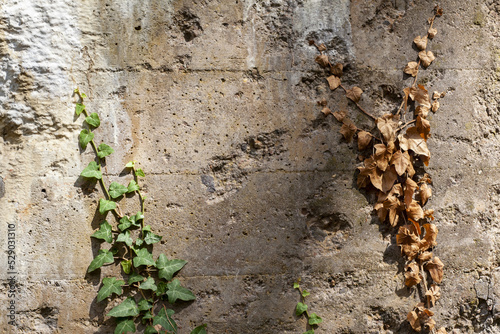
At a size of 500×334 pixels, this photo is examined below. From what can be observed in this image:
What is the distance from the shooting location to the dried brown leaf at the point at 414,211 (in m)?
2.25

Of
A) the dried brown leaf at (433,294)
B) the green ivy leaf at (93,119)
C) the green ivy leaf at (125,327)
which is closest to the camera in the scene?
the green ivy leaf at (125,327)

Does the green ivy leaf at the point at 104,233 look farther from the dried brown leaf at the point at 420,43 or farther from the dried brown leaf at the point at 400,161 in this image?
the dried brown leaf at the point at 420,43

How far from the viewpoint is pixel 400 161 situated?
7.38 feet

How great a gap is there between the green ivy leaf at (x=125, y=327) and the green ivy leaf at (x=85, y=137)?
0.99 metres

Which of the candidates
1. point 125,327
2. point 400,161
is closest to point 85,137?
point 125,327

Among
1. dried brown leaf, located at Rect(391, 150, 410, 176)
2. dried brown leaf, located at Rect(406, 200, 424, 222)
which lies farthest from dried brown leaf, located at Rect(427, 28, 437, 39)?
dried brown leaf, located at Rect(406, 200, 424, 222)

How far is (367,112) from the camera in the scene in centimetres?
231

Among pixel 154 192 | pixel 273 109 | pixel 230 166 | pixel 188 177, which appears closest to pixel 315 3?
→ pixel 273 109

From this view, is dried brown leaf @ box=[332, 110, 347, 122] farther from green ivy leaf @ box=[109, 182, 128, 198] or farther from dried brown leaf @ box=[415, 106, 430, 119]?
green ivy leaf @ box=[109, 182, 128, 198]

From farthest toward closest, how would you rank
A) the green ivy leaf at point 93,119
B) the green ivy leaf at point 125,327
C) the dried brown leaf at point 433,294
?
1. the dried brown leaf at point 433,294
2. the green ivy leaf at point 93,119
3. the green ivy leaf at point 125,327

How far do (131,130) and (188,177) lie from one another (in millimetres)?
420

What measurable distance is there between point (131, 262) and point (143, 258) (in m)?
0.08

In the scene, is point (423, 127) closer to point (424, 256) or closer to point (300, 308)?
point (424, 256)

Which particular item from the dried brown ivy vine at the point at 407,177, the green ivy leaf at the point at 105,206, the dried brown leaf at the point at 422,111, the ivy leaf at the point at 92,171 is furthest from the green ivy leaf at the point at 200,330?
the dried brown leaf at the point at 422,111
